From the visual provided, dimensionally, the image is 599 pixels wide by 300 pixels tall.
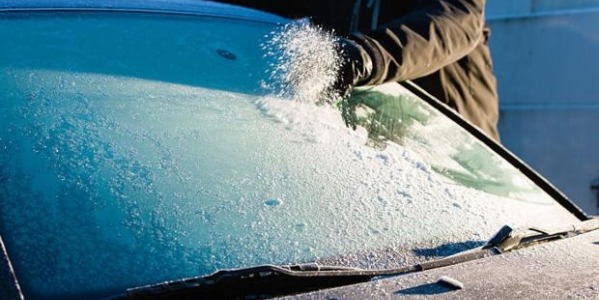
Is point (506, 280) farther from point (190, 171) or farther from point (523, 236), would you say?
point (190, 171)

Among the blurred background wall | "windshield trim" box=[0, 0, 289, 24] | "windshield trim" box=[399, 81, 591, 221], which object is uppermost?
"windshield trim" box=[0, 0, 289, 24]

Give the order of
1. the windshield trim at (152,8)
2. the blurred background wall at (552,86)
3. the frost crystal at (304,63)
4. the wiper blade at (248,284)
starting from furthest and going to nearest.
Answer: the blurred background wall at (552,86), the frost crystal at (304,63), the windshield trim at (152,8), the wiper blade at (248,284)

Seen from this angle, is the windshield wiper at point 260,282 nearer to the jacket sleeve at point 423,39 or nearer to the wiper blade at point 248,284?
the wiper blade at point 248,284

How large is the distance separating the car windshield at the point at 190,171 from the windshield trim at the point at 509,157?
0.06 metres

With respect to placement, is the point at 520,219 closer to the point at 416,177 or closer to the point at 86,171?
the point at 416,177

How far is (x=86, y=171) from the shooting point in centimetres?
168

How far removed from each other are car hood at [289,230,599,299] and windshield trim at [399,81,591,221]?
55cm

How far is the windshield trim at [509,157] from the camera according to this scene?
2476 mm

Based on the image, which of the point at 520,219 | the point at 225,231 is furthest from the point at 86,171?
the point at 520,219

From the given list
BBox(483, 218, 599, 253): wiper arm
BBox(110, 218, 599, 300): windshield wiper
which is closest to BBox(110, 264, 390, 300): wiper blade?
BBox(110, 218, 599, 300): windshield wiper

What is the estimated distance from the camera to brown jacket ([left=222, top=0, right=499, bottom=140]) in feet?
8.33

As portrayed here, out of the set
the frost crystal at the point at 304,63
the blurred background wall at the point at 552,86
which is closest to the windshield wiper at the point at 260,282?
the frost crystal at the point at 304,63

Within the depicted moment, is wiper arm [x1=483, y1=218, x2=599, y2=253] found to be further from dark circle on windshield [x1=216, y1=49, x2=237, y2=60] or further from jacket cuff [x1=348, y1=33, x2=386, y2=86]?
dark circle on windshield [x1=216, y1=49, x2=237, y2=60]

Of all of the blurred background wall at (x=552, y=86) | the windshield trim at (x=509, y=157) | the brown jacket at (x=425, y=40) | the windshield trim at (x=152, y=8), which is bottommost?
the blurred background wall at (x=552, y=86)
